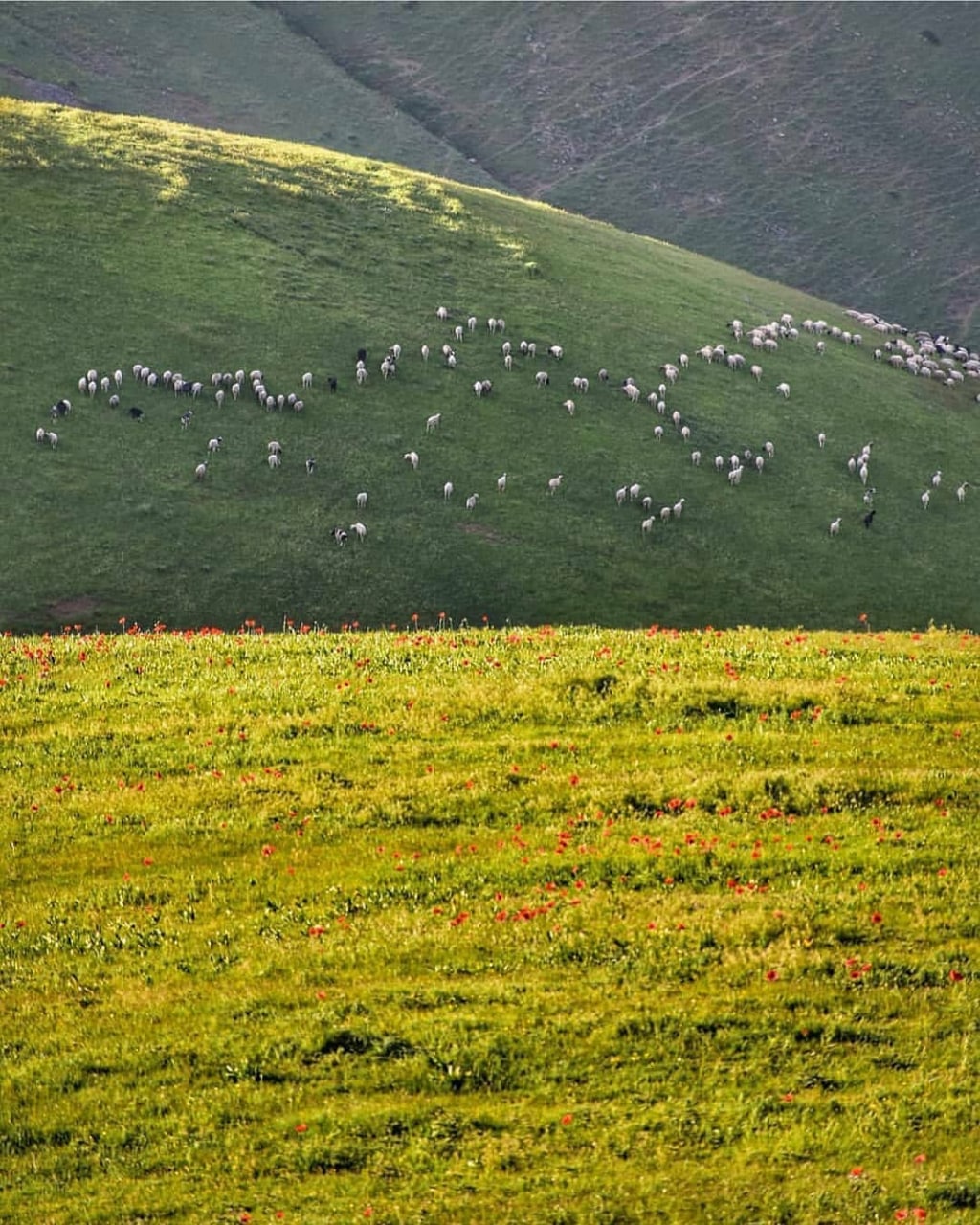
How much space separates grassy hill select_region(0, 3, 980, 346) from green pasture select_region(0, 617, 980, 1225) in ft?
350

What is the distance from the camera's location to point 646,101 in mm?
160500

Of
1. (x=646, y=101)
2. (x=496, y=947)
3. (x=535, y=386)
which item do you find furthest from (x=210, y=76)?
(x=496, y=947)

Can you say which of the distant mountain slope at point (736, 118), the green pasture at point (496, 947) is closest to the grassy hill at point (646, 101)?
the distant mountain slope at point (736, 118)

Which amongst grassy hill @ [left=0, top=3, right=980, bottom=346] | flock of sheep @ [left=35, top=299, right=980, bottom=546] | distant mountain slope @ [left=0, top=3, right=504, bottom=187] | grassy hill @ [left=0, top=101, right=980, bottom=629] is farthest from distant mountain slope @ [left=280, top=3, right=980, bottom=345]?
flock of sheep @ [left=35, top=299, right=980, bottom=546]

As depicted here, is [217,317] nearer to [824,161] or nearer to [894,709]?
[894,709]

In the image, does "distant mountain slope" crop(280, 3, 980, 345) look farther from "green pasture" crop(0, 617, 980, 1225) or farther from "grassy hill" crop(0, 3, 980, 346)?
"green pasture" crop(0, 617, 980, 1225)

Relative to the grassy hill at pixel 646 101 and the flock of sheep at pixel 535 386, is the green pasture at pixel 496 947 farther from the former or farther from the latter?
the grassy hill at pixel 646 101

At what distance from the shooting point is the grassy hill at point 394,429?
5228cm

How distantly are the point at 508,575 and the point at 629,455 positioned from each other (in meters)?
13.1

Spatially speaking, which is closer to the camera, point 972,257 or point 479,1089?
point 479,1089

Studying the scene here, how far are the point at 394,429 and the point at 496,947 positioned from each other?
4460 cm

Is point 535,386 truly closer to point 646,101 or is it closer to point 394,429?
point 394,429

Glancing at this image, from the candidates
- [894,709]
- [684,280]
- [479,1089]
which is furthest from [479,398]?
[479,1089]

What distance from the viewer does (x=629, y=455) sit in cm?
6325
